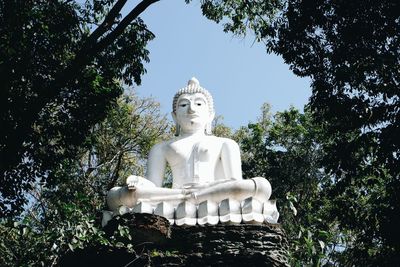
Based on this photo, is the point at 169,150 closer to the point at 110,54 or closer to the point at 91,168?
the point at 110,54

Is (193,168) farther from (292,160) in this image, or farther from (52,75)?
(292,160)

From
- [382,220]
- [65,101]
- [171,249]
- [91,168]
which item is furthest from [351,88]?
[91,168]

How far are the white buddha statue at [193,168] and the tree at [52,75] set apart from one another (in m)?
1.06

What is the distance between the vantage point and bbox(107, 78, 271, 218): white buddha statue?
7527 mm

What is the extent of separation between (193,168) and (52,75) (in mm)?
2028

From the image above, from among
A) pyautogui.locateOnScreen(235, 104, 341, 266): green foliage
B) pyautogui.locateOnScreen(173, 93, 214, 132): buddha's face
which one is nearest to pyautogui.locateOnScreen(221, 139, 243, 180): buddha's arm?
pyautogui.locateOnScreen(173, 93, 214, 132): buddha's face

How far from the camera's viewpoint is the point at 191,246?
7.07 metres

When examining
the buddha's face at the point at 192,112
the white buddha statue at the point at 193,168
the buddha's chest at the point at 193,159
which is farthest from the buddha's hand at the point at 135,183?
the buddha's face at the point at 192,112

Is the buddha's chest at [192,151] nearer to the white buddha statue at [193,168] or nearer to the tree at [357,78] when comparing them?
the white buddha statue at [193,168]

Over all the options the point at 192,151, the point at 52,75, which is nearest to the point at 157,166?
the point at 192,151

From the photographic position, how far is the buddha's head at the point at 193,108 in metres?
8.88

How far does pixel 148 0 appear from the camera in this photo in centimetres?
826

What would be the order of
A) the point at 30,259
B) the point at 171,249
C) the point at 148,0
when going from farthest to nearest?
the point at 148,0
the point at 171,249
the point at 30,259

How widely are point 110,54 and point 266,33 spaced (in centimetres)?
208
